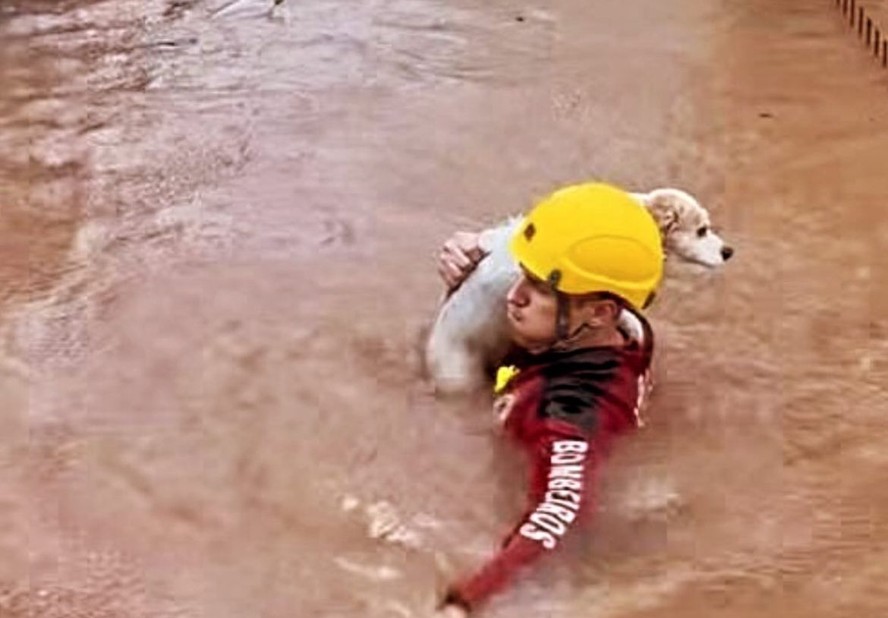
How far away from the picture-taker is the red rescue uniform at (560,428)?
135 inches

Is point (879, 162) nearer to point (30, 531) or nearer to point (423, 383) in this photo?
point (423, 383)

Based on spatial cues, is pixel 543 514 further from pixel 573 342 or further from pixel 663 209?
pixel 663 209

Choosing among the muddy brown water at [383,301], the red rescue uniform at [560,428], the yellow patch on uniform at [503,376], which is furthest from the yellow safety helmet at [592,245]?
the muddy brown water at [383,301]

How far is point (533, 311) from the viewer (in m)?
3.75

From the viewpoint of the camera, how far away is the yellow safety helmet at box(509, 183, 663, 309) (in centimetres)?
363

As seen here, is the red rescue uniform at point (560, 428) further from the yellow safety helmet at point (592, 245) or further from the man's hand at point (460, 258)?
the man's hand at point (460, 258)

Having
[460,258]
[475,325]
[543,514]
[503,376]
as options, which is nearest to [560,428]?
[543,514]

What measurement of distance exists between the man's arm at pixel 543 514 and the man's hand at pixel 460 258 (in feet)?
1.79

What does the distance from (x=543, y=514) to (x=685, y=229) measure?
41.6 inches

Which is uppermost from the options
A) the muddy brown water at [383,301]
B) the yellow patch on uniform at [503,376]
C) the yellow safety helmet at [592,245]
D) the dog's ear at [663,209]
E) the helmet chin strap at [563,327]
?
the yellow safety helmet at [592,245]

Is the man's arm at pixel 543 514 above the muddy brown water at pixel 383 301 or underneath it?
above

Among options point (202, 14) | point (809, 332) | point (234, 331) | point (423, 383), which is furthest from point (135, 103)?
point (809, 332)

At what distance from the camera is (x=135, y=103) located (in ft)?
18.4

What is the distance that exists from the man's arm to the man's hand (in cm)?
54
